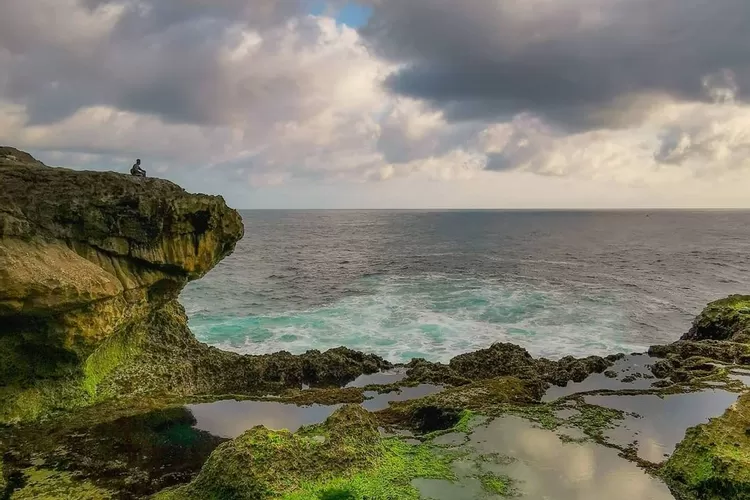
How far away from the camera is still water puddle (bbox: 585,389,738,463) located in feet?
46.4

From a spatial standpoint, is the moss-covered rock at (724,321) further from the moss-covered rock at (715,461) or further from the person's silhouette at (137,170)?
the person's silhouette at (137,170)

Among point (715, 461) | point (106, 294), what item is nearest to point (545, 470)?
point (715, 461)

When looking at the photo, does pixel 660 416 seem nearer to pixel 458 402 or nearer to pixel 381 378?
pixel 458 402

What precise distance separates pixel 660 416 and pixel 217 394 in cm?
1532

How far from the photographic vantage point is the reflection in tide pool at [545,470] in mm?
11641

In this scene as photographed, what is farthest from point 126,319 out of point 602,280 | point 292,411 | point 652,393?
point 602,280

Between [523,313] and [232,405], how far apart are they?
23.0 metres

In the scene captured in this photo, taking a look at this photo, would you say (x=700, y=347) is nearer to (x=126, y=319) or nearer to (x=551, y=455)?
(x=551, y=455)

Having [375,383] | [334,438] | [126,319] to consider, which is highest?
[126,319]

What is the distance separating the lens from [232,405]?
17.5m

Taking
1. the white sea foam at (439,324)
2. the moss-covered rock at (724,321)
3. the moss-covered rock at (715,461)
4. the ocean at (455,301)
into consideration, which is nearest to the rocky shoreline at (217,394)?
the moss-covered rock at (715,461)

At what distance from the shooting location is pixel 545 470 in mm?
12594

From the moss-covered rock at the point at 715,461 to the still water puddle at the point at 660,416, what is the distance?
37.4 inches

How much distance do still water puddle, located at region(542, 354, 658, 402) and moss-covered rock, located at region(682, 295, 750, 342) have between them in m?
5.46
